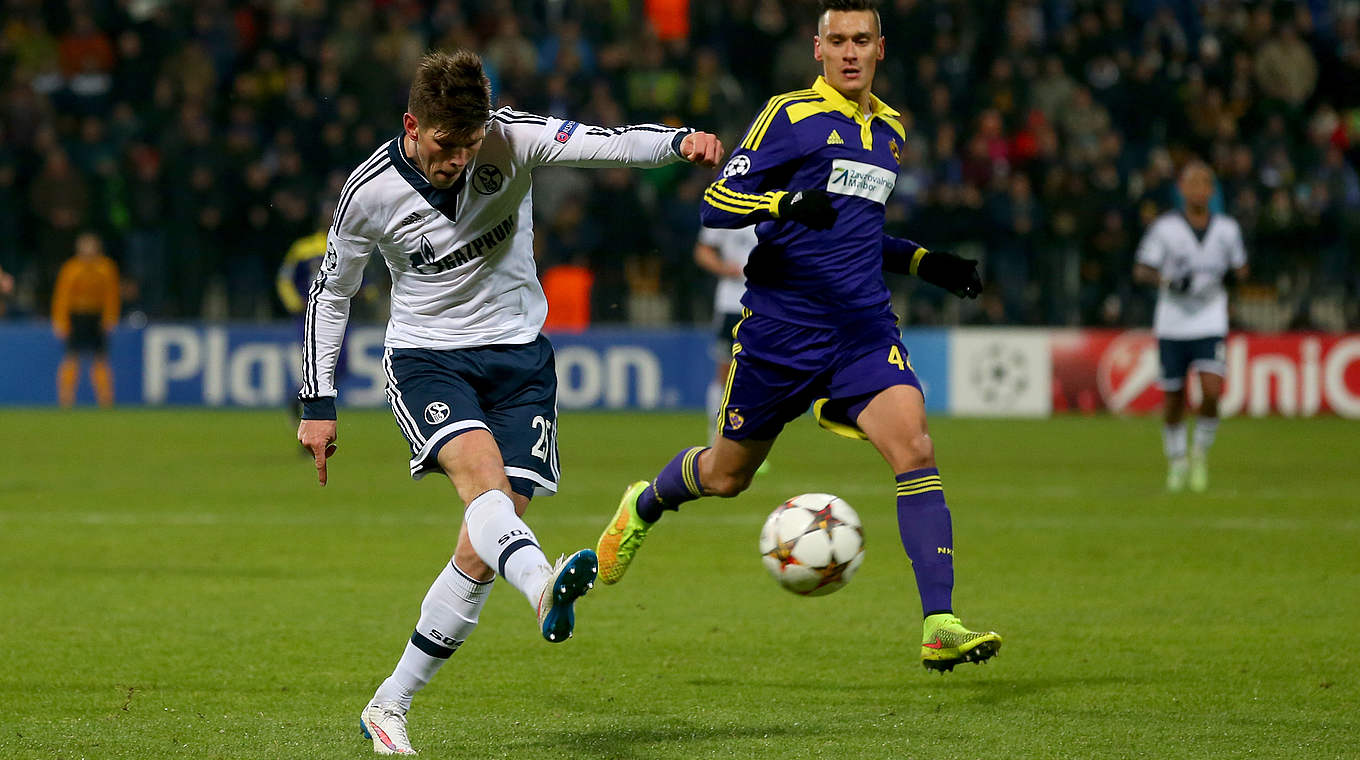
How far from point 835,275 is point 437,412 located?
1.76 metres

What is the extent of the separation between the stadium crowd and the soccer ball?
1383cm

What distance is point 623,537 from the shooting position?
756 cm

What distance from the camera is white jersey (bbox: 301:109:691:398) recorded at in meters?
5.39

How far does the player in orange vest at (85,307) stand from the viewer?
799 inches

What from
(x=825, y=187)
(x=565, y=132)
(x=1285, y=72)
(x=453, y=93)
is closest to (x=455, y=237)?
(x=565, y=132)

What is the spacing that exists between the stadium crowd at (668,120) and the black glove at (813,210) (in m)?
14.3

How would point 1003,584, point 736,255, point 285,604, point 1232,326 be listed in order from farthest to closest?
point 1232,326 < point 736,255 < point 1003,584 < point 285,604

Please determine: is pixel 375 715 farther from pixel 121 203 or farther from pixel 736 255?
pixel 121 203

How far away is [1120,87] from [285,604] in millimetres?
16254

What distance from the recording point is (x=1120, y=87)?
2202 centimetres

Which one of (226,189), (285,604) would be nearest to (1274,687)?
(285,604)

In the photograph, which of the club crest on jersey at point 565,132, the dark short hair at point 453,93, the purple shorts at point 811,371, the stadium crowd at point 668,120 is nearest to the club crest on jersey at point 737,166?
the purple shorts at point 811,371

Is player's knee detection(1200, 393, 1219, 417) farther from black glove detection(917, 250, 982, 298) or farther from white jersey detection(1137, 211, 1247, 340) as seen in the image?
black glove detection(917, 250, 982, 298)

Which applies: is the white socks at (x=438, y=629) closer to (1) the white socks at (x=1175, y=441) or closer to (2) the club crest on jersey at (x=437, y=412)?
(2) the club crest on jersey at (x=437, y=412)
